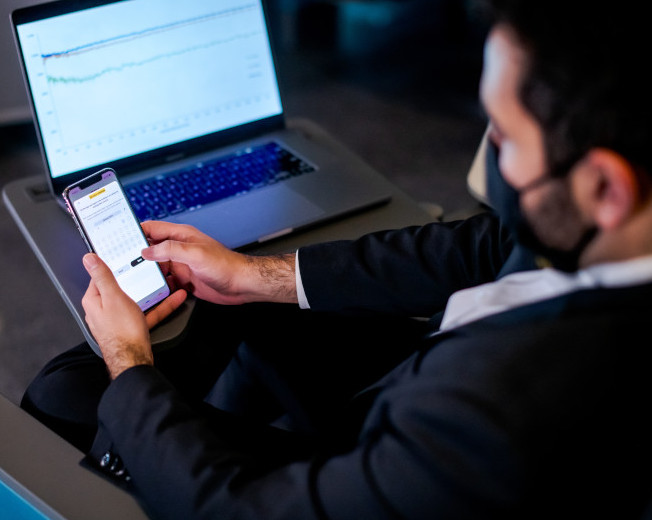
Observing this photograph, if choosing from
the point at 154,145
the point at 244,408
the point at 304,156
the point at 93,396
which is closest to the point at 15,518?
the point at 93,396

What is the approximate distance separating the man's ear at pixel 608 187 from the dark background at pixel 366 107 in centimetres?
131

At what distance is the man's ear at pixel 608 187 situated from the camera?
0.54m

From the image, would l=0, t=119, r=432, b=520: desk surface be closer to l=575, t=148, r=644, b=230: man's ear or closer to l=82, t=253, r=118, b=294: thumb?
l=82, t=253, r=118, b=294: thumb

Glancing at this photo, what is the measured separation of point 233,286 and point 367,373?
0.77ft

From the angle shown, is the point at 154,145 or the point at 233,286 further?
the point at 154,145

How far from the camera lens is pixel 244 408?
1020 mm

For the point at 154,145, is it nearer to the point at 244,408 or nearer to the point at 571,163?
the point at 244,408

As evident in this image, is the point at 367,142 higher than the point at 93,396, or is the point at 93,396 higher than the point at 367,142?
the point at 93,396

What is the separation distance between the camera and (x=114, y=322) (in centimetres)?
80

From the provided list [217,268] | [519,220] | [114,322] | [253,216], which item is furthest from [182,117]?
[519,220]

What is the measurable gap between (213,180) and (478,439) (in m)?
0.71

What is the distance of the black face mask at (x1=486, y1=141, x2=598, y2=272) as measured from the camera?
0.62 metres

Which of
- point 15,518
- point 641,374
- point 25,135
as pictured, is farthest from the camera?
point 25,135

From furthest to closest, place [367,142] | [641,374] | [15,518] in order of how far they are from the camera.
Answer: [367,142], [15,518], [641,374]
